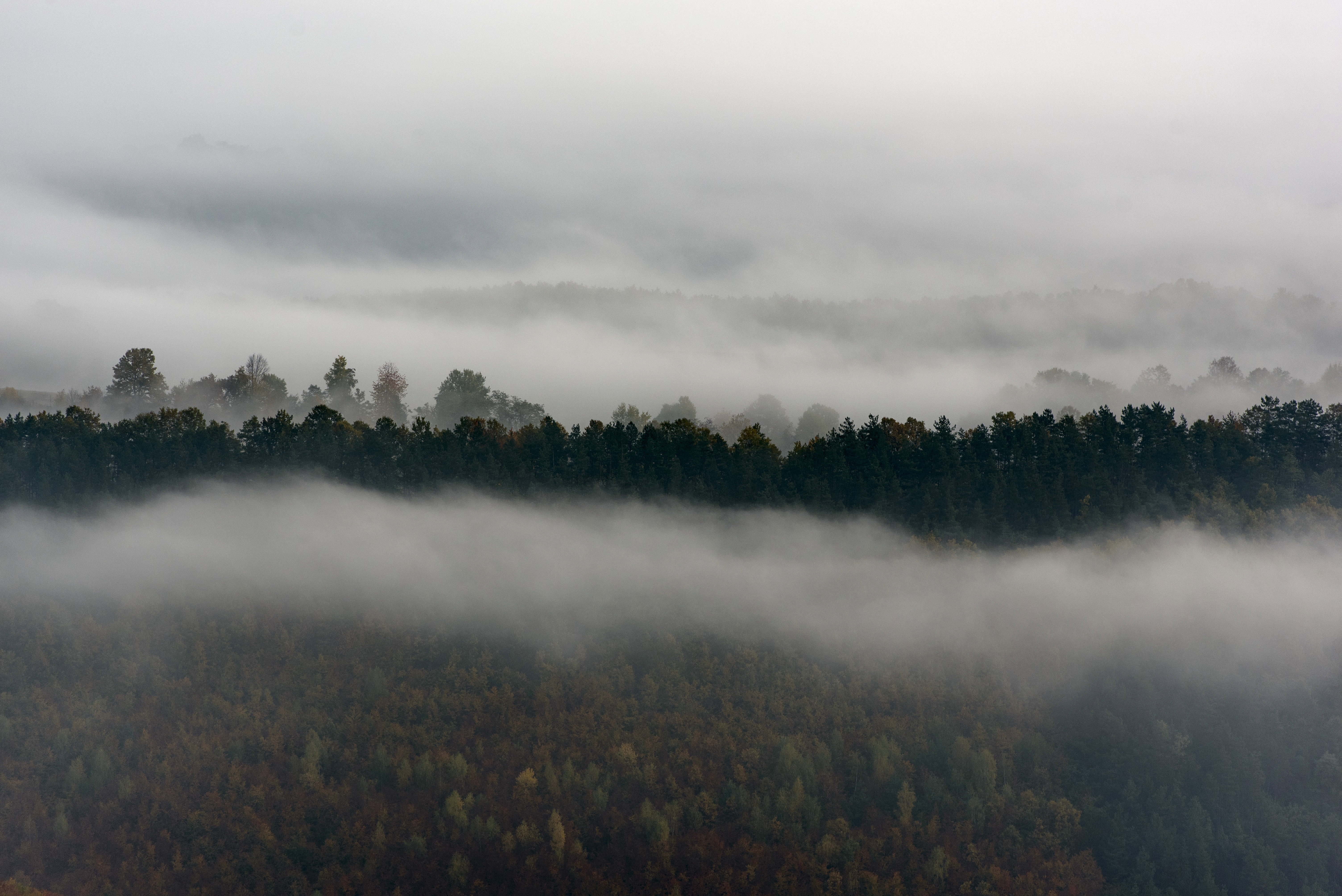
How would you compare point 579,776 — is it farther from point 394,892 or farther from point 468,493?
point 468,493

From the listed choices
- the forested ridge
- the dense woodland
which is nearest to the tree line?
the forested ridge

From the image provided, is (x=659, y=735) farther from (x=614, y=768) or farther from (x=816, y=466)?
(x=816, y=466)

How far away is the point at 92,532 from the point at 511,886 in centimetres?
6238

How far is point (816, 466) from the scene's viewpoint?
116188 mm

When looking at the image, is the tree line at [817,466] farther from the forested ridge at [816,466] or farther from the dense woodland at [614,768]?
the dense woodland at [614,768]

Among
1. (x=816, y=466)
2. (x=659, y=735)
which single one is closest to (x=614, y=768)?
(x=659, y=735)

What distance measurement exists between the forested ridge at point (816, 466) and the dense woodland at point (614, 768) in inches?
736

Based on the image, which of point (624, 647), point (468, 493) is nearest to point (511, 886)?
point (624, 647)

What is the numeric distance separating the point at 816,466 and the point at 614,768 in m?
43.2

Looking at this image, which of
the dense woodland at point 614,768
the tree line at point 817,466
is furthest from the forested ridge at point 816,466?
the dense woodland at point 614,768

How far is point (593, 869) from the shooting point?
83.3m

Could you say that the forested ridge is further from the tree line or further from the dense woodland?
the dense woodland

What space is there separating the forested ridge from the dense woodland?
18702 millimetres

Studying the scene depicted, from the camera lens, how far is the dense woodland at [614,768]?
268 feet
